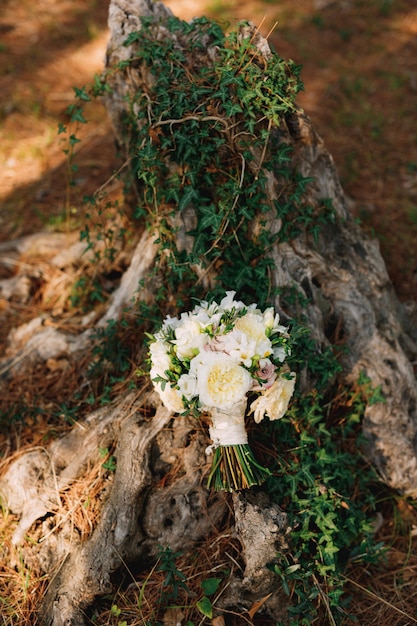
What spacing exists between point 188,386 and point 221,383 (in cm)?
18

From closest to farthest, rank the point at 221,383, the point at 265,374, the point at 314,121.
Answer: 1. the point at 221,383
2. the point at 265,374
3. the point at 314,121

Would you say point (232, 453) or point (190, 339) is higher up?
point (190, 339)

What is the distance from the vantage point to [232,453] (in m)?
2.79

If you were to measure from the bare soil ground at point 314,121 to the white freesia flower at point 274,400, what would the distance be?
1215 mm

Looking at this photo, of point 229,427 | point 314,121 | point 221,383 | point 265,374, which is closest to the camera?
point 221,383

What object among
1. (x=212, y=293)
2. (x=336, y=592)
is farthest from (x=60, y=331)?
(x=336, y=592)

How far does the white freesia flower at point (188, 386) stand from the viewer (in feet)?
8.55

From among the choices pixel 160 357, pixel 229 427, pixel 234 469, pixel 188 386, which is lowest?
pixel 234 469

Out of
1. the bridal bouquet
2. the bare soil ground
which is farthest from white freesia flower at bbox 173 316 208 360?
the bare soil ground

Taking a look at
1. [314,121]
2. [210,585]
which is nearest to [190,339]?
[210,585]

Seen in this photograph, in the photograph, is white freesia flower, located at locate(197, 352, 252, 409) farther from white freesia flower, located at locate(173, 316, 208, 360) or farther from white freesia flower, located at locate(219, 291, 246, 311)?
white freesia flower, located at locate(219, 291, 246, 311)

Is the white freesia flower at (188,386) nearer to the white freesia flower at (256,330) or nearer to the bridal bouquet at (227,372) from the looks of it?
the bridal bouquet at (227,372)

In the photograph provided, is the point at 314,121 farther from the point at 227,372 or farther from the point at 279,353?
the point at 227,372

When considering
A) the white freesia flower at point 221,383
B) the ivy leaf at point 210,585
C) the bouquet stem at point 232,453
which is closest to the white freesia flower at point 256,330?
the white freesia flower at point 221,383
